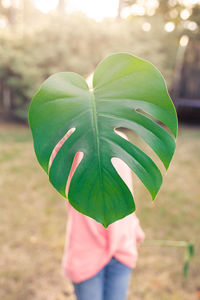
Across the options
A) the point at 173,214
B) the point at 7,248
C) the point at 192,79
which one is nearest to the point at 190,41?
the point at 192,79

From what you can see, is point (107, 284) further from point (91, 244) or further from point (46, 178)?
point (46, 178)

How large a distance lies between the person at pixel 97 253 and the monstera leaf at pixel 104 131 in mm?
585

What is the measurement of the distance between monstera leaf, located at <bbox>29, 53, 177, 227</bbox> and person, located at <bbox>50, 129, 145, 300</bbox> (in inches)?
23.0

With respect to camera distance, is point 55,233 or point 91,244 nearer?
point 91,244

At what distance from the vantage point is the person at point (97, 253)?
1384 mm

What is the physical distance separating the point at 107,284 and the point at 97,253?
0.68 feet

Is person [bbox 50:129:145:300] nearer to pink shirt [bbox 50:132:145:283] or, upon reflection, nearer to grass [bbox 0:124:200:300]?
pink shirt [bbox 50:132:145:283]

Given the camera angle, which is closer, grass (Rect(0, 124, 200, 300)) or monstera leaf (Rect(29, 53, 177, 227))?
monstera leaf (Rect(29, 53, 177, 227))

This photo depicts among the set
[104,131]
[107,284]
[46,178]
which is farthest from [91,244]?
[46,178]

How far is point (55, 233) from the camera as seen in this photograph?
3098 millimetres

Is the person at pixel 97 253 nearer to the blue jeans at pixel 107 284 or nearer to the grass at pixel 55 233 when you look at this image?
the blue jeans at pixel 107 284

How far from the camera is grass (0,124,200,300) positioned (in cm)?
242

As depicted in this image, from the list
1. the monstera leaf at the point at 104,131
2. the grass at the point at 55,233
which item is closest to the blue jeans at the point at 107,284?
the monstera leaf at the point at 104,131

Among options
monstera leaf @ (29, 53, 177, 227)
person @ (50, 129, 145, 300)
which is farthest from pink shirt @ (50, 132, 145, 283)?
monstera leaf @ (29, 53, 177, 227)
